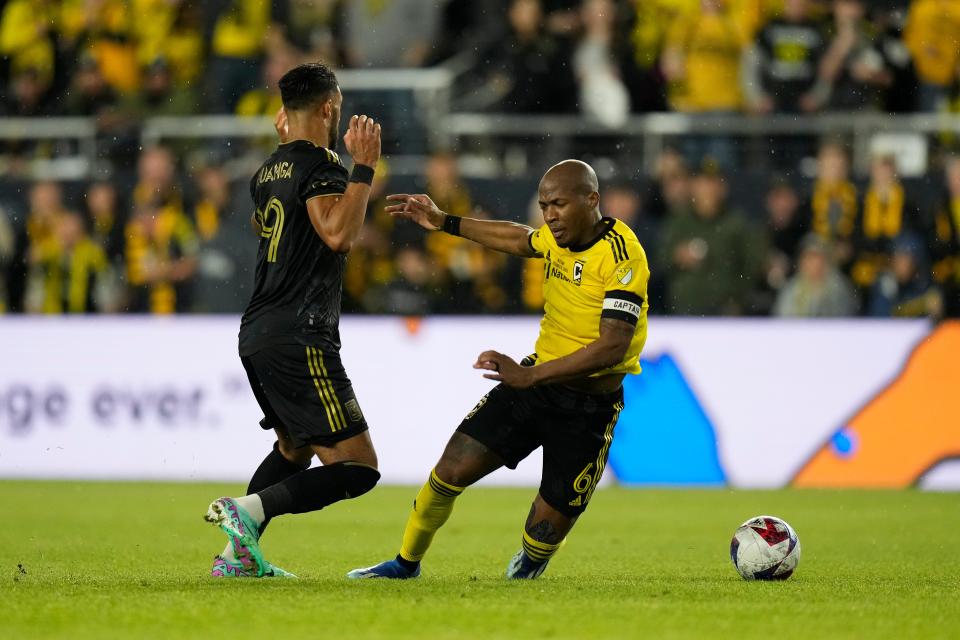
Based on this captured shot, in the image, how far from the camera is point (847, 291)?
13250 mm

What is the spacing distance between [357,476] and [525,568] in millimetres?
1095

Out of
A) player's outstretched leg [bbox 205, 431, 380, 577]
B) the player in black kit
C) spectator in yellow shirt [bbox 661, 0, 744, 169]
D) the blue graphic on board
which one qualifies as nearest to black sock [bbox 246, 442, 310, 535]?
the player in black kit

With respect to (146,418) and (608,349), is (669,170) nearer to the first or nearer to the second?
(146,418)

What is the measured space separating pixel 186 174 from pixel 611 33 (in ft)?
14.4

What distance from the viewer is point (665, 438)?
1288cm

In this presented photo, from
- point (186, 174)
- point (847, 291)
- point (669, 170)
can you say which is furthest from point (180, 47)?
point (847, 291)

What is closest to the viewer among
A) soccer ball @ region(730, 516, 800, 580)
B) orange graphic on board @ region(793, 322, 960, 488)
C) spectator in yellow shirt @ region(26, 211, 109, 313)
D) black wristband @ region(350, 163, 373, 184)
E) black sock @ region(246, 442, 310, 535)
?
black wristband @ region(350, 163, 373, 184)

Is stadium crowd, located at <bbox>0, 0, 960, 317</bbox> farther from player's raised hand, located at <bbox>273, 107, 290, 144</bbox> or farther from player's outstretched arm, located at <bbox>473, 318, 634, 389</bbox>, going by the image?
player's outstretched arm, located at <bbox>473, 318, 634, 389</bbox>

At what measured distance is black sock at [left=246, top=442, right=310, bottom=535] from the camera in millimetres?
6625

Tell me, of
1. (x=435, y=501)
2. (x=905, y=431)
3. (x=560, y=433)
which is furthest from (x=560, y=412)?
(x=905, y=431)

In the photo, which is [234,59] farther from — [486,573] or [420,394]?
→ [486,573]

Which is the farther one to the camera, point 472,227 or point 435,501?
point 472,227

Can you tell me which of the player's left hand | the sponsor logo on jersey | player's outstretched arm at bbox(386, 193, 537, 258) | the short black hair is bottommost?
the player's left hand

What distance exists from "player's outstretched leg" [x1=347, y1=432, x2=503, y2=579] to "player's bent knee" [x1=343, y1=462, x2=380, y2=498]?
1.91 feet
